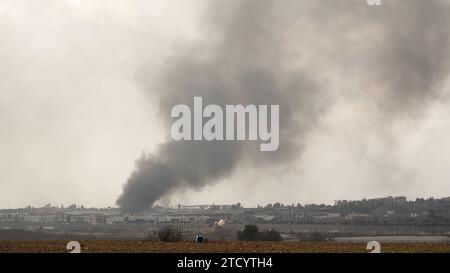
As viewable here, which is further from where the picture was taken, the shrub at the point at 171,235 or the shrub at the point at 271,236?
the shrub at the point at 271,236

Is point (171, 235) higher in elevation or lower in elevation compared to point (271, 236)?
higher

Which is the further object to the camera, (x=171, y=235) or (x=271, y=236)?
(x=271, y=236)

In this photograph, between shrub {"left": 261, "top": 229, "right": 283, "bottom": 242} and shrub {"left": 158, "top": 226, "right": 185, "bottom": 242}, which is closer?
shrub {"left": 158, "top": 226, "right": 185, "bottom": 242}
